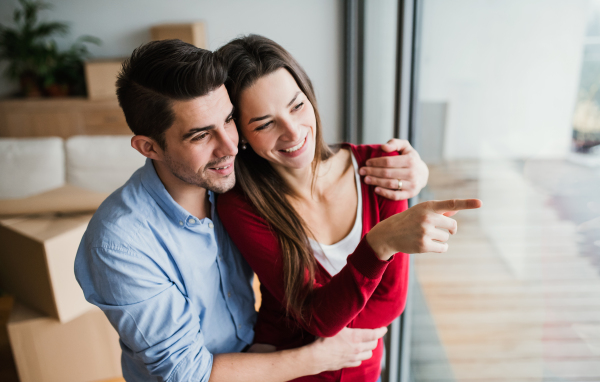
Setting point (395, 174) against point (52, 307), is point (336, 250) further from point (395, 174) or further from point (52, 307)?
point (52, 307)

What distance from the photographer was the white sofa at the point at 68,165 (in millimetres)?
2076

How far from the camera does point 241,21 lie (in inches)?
172

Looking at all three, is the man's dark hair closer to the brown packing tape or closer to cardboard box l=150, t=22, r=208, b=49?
the brown packing tape

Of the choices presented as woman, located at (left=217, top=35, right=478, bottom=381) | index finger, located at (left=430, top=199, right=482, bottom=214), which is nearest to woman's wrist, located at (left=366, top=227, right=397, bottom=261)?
woman, located at (left=217, top=35, right=478, bottom=381)

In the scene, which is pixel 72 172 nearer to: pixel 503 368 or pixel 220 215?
pixel 220 215

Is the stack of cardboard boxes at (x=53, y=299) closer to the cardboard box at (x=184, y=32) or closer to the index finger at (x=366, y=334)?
the index finger at (x=366, y=334)

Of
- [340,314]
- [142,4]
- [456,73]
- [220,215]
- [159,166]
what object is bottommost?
[340,314]

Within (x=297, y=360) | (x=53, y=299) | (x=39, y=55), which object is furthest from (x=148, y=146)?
(x=39, y=55)

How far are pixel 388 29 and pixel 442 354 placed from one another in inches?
53.2

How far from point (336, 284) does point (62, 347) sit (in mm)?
1554

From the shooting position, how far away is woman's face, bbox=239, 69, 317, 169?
947 millimetres

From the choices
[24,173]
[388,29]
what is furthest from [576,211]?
[24,173]

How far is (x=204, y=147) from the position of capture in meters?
0.95

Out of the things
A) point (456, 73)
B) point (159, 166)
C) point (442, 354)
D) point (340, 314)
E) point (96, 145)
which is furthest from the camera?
point (96, 145)
